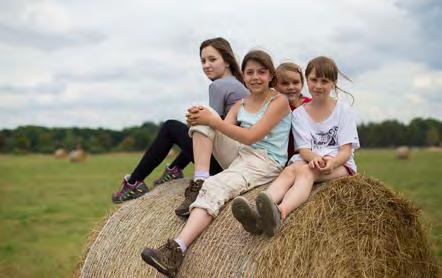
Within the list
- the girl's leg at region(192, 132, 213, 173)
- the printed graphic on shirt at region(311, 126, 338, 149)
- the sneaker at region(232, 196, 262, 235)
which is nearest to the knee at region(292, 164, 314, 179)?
the printed graphic on shirt at region(311, 126, 338, 149)

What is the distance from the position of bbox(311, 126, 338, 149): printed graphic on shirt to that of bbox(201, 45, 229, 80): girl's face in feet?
3.50

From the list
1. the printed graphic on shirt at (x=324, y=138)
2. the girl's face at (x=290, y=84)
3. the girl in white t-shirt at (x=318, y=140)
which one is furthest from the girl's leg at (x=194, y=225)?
the girl's face at (x=290, y=84)

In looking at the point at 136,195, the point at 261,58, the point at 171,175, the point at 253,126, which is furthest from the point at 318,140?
the point at 136,195

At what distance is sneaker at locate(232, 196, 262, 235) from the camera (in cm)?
422

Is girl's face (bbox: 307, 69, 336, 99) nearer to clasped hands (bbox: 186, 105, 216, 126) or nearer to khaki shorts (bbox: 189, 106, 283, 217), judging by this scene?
khaki shorts (bbox: 189, 106, 283, 217)

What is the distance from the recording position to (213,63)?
18.2ft

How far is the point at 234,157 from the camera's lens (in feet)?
16.7

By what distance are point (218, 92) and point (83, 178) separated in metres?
26.2

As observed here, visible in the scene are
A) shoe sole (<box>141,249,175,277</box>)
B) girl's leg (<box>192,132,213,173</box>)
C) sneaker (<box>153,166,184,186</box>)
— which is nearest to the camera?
shoe sole (<box>141,249,175,277</box>)

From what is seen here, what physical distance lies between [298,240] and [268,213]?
354 millimetres

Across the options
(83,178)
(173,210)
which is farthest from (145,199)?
(83,178)

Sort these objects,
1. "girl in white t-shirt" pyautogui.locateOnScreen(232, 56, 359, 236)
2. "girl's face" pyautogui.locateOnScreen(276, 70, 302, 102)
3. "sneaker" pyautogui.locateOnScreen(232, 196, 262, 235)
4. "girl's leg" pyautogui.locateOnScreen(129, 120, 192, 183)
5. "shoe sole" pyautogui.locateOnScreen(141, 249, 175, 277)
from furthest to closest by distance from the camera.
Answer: "girl's leg" pyautogui.locateOnScreen(129, 120, 192, 183), "girl's face" pyautogui.locateOnScreen(276, 70, 302, 102), "girl in white t-shirt" pyautogui.locateOnScreen(232, 56, 359, 236), "shoe sole" pyautogui.locateOnScreen(141, 249, 175, 277), "sneaker" pyautogui.locateOnScreen(232, 196, 262, 235)

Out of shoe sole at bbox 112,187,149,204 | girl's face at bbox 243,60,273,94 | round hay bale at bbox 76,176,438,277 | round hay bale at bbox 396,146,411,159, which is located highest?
girl's face at bbox 243,60,273,94

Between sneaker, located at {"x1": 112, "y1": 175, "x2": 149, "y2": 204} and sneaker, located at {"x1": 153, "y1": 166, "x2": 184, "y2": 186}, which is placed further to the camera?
sneaker, located at {"x1": 153, "y1": 166, "x2": 184, "y2": 186}
